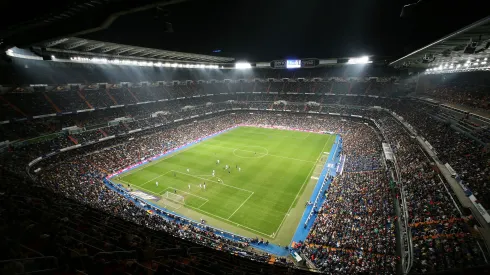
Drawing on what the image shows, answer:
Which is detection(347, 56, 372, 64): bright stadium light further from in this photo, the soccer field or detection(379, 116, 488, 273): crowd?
detection(379, 116, 488, 273): crowd

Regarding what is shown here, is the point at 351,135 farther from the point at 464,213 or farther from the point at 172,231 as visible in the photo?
the point at 172,231

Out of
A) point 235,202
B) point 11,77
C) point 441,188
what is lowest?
point 235,202

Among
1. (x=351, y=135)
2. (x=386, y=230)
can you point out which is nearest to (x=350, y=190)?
(x=386, y=230)

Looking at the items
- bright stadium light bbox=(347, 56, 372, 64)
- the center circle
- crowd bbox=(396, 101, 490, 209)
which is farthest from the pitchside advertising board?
crowd bbox=(396, 101, 490, 209)

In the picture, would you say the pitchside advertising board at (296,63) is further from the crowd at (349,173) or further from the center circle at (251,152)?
the center circle at (251,152)

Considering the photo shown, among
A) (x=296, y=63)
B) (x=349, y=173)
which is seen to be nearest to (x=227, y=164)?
(x=349, y=173)

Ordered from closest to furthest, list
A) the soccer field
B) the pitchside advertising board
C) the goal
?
the soccer field < the goal < the pitchside advertising board
